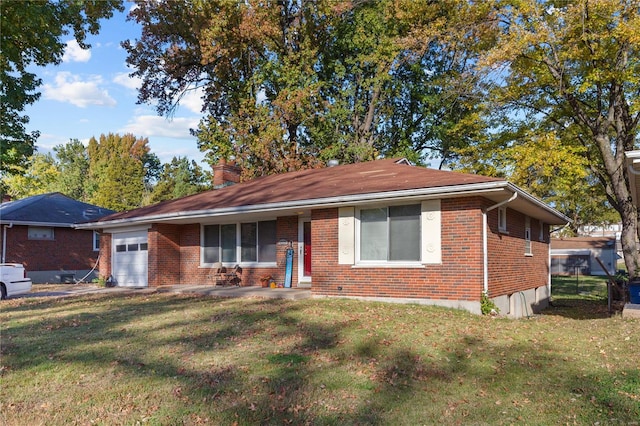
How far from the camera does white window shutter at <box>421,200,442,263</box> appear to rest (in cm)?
1139

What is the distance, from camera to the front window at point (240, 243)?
52.5 feet

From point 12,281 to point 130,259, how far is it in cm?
429

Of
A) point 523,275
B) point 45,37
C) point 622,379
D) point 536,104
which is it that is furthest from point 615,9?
point 45,37

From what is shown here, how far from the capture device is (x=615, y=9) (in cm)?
1712

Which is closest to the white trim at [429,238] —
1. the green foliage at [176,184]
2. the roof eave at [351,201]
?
the roof eave at [351,201]

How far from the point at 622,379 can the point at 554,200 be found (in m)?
34.3

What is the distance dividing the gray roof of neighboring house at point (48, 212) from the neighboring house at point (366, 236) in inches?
269

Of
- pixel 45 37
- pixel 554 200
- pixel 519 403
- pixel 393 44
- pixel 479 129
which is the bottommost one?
pixel 519 403

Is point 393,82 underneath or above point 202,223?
above

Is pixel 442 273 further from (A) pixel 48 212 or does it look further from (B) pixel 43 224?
(A) pixel 48 212

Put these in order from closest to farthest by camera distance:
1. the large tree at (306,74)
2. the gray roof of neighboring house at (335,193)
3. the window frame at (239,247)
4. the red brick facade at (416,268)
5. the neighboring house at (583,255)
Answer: the gray roof of neighboring house at (335,193) < the red brick facade at (416,268) < the window frame at (239,247) < the large tree at (306,74) < the neighboring house at (583,255)

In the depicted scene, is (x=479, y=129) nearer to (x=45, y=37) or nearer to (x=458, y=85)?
(x=458, y=85)

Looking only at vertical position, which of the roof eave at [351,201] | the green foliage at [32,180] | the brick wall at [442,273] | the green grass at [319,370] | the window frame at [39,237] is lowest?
the green grass at [319,370]

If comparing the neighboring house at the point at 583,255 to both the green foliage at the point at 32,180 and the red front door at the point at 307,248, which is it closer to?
the red front door at the point at 307,248
